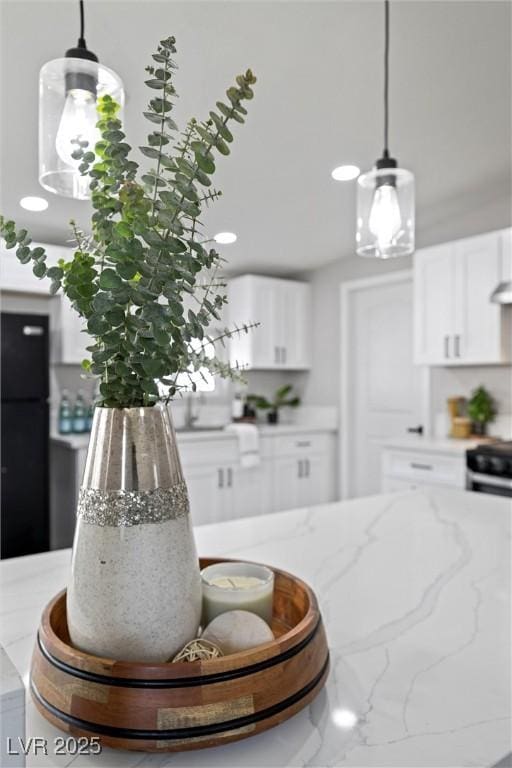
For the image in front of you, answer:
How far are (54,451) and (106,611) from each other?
347 centimetres

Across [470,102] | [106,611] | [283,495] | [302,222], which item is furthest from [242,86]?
[283,495]

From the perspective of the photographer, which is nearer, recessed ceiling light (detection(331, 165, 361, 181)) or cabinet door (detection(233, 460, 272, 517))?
recessed ceiling light (detection(331, 165, 361, 181))

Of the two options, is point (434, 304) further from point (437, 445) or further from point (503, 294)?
point (437, 445)

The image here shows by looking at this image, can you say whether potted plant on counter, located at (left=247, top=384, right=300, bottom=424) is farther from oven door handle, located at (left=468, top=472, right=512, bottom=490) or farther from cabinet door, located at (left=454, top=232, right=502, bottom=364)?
oven door handle, located at (left=468, top=472, right=512, bottom=490)

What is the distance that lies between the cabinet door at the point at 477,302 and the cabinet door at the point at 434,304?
0.06 meters

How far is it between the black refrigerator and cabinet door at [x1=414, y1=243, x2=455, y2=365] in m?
2.37

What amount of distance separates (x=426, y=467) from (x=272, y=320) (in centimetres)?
191

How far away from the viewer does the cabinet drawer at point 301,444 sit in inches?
172

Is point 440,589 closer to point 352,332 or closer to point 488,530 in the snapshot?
point 488,530

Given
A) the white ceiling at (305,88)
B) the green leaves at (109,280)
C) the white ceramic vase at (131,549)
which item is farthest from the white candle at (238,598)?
the white ceiling at (305,88)

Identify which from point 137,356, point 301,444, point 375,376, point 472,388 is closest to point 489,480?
point 472,388

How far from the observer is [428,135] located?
287 centimetres

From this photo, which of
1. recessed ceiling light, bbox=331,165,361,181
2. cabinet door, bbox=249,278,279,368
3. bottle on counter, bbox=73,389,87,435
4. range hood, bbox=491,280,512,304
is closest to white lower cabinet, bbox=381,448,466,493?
range hood, bbox=491,280,512,304

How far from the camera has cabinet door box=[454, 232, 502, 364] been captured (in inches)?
129
